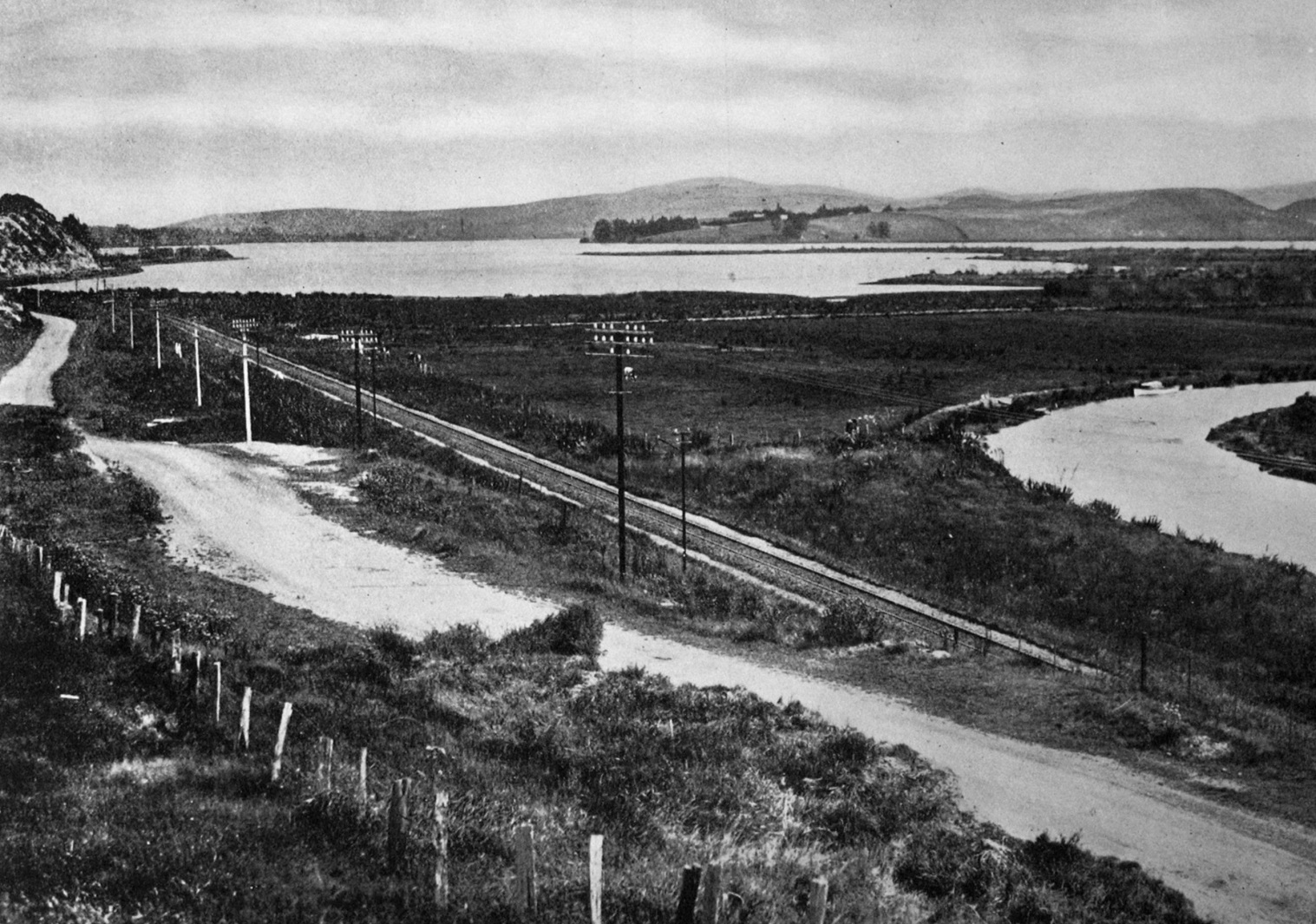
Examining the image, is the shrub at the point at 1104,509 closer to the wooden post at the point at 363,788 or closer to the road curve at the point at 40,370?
the wooden post at the point at 363,788

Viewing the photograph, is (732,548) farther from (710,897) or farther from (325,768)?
(710,897)

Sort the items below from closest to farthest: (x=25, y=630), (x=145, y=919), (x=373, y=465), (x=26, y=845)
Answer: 1. (x=145, y=919)
2. (x=26, y=845)
3. (x=25, y=630)
4. (x=373, y=465)

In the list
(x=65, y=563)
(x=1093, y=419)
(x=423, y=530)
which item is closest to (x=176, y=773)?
(x=65, y=563)

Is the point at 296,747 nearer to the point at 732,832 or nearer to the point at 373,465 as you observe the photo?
the point at 732,832

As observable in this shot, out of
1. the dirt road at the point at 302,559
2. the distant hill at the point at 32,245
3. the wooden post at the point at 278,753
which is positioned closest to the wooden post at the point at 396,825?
the wooden post at the point at 278,753

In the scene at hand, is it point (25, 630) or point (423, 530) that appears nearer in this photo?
point (25, 630)

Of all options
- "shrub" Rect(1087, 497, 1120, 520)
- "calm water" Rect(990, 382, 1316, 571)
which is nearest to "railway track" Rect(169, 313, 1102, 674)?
"shrub" Rect(1087, 497, 1120, 520)

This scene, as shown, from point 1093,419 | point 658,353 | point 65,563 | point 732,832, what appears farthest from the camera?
point 658,353
